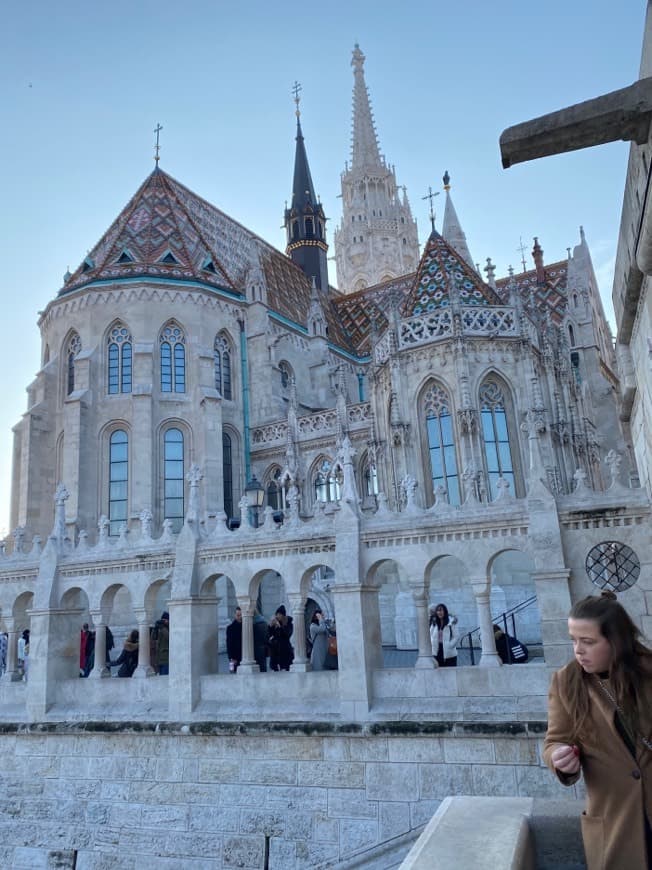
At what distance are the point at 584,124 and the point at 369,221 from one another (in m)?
57.7

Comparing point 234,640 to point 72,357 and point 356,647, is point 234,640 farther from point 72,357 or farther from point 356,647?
point 72,357

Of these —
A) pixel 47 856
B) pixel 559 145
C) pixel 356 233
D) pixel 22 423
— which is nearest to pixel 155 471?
pixel 22 423

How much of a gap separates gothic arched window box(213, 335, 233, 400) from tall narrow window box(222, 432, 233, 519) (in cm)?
171

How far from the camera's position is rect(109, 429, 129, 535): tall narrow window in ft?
75.8

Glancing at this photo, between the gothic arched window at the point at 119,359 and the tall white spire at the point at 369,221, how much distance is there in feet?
115

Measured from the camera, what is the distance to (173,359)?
25188 mm

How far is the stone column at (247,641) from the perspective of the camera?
10.1 meters

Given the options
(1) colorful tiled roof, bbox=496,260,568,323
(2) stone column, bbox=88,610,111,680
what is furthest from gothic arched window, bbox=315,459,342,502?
(2) stone column, bbox=88,610,111,680

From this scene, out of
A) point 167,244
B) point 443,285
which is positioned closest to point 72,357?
point 167,244

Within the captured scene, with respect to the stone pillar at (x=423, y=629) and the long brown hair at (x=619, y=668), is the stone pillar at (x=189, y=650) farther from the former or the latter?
the long brown hair at (x=619, y=668)

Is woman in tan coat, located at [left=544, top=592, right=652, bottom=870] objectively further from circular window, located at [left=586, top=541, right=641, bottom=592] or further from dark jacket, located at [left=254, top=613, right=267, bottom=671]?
dark jacket, located at [left=254, top=613, right=267, bottom=671]

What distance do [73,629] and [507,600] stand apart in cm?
938

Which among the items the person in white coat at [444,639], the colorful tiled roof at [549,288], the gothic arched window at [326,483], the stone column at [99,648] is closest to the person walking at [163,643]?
the stone column at [99,648]

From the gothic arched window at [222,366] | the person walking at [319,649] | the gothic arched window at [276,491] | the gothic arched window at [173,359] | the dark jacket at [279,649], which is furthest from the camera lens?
the gothic arched window at [222,366]
